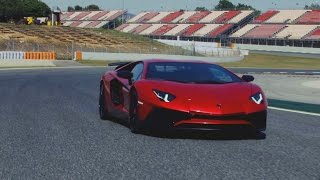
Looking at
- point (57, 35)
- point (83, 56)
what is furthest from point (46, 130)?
point (57, 35)

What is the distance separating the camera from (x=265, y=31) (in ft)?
329

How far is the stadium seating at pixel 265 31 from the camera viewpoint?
97562 millimetres

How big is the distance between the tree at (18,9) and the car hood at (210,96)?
363ft

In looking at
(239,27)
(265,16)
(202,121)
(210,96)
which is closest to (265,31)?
(239,27)

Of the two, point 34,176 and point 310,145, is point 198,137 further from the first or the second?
point 34,176

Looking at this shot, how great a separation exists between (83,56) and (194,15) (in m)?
80.0

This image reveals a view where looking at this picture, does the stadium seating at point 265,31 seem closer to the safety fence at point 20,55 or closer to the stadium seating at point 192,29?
the stadium seating at point 192,29

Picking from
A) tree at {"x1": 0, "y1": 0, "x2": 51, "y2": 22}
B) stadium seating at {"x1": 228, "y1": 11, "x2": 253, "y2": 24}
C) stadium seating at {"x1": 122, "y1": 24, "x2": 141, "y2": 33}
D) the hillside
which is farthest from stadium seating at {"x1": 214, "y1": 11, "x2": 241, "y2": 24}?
tree at {"x1": 0, "y1": 0, "x2": 51, "y2": 22}

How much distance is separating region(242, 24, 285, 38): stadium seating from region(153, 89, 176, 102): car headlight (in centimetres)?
8964

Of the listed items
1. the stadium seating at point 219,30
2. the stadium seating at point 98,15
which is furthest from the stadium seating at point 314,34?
the stadium seating at point 98,15

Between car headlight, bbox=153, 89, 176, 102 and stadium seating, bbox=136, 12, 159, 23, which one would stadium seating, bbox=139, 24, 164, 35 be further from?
car headlight, bbox=153, 89, 176, 102

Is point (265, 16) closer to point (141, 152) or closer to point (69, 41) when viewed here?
point (69, 41)

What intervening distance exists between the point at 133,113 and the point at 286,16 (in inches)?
3987

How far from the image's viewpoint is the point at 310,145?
25.6 ft
